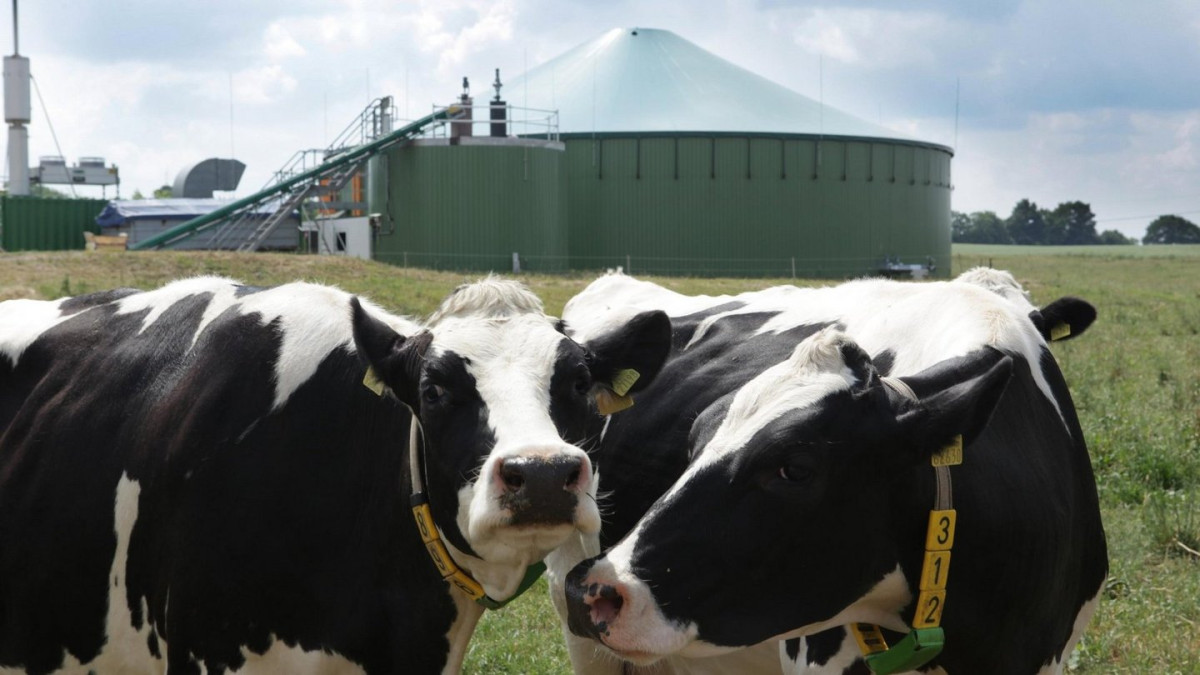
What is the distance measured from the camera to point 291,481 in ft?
14.8

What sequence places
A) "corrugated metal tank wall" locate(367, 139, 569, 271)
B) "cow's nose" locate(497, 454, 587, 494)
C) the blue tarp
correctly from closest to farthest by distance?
"cow's nose" locate(497, 454, 587, 494) < "corrugated metal tank wall" locate(367, 139, 569, 271) < the blue tarp

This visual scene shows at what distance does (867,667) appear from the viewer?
13.4 feet

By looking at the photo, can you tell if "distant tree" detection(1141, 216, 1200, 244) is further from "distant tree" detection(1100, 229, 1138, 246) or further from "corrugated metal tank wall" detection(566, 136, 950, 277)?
"corrugated metal tank wall" detection(566, 136, 950, 277)

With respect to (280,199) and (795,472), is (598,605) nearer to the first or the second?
(795,472)

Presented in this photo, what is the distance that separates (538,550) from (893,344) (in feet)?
5.05

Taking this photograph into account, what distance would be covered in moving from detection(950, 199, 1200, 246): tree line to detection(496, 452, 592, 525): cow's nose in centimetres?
12212

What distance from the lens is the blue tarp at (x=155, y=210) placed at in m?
42.2

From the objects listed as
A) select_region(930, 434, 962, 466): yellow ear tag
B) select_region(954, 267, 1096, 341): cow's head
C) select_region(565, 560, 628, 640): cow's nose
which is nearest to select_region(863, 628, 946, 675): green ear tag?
select_region(930, 434, 962, 466): yellow ear tag

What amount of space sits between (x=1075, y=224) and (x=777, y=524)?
128m

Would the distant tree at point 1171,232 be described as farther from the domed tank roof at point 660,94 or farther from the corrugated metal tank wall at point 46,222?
the corrugated metal tank wall at point 46,222

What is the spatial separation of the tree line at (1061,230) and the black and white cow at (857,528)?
121 metres

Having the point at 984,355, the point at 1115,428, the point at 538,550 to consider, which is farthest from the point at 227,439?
the point at 1115,428

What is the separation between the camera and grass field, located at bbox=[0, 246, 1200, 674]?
6578 mm

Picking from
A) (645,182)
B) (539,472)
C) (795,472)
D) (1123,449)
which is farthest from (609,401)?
(645,182)
